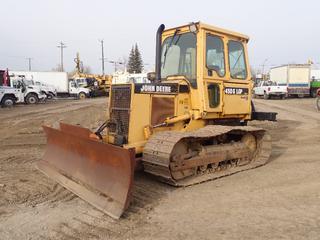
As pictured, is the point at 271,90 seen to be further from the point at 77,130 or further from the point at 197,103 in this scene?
the point at 77,130

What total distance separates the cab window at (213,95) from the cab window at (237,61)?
0.59 m

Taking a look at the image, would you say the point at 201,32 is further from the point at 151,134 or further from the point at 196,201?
the point at 196,201

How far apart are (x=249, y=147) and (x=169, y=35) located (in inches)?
110

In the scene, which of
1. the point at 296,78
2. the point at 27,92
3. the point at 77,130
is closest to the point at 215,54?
the point at 77,130

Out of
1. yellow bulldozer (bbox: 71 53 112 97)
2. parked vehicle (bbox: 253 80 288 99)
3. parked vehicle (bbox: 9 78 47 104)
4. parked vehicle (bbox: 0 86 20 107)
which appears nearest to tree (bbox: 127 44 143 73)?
yellow bulldozer (bbox: 71 53 112 97)

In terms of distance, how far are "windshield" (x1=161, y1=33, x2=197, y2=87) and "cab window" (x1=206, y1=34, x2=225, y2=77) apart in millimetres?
259

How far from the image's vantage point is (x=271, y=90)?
1443 inches

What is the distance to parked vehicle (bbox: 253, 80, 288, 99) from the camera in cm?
3629

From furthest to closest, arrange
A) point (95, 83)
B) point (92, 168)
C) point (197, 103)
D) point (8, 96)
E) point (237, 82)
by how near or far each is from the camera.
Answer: point (95, 83)
point (8, 96)
point (237, 82)
point (197, 103)
point (92, 168)

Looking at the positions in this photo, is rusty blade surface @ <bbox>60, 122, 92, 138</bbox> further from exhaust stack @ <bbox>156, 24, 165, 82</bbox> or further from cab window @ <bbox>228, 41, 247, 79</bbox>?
cab window @ <bbox>228, 41, 247, 79</bbox>

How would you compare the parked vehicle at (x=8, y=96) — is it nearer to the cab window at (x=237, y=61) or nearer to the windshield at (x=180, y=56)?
the windshield at (x=180, y=56)

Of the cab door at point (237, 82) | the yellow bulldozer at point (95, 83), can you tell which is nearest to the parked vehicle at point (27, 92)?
the yellow bulldozer at point (95, 83)

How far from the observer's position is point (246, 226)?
459 centimetres

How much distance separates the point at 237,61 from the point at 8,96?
2338 cm
